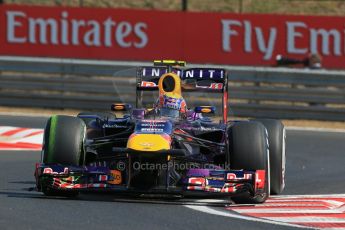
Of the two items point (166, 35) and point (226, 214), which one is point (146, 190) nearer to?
point (226, 214)

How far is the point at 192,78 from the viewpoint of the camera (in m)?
13.1

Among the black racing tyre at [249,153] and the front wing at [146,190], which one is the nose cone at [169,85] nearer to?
the black racing tyre at [249,153]

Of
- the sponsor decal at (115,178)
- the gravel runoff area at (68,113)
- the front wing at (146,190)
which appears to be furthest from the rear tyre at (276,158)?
the gravel runoff area at (68,113)

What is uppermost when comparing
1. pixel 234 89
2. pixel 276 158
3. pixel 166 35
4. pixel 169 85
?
pixel 166 35

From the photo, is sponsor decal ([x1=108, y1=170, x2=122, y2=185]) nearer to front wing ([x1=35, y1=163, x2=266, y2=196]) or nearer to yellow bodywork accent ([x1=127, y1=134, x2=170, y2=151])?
front wing ([x1=35, y1=163, x2=266, y2=196])

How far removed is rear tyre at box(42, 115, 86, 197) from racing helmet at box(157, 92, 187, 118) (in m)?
1.44

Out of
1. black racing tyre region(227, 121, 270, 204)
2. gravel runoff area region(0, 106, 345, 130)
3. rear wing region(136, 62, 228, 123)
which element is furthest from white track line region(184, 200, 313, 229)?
gravel runoff area region(0, 106, 345, 130)

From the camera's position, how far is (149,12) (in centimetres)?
2702

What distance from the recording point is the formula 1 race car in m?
10.7

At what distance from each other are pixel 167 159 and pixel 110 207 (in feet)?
2.48

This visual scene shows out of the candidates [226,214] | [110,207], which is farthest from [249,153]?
[110,207]

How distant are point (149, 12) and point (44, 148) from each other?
636 inches

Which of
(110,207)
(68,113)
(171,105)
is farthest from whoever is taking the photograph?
(68,113)

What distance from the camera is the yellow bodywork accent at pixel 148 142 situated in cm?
1057
